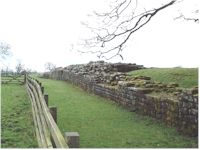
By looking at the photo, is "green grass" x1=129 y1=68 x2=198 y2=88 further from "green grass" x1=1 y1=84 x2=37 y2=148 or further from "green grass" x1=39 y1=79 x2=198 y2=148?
"green grass" x1=1 y1=84 x2=37 y2=148

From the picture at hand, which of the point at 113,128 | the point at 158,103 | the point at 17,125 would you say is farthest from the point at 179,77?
the point at 17,125

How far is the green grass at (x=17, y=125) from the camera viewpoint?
410 inches

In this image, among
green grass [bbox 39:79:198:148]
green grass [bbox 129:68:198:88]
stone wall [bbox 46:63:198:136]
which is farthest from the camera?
green grass [bbox 129:68:198:88]

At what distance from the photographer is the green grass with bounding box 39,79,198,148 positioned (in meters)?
10.4

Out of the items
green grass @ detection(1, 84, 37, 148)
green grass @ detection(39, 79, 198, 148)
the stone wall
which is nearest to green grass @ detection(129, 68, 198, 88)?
the stone wall

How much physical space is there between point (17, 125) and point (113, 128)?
2.85m

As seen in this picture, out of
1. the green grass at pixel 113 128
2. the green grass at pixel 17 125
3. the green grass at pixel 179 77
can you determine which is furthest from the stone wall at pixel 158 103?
the green grass at pixel 17 125

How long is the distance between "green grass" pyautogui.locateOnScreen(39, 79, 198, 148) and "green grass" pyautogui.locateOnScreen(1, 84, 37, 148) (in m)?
1.01

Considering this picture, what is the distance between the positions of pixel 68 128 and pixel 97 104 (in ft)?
18.0

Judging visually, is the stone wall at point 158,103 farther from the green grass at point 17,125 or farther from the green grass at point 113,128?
the green grass at point 17,125

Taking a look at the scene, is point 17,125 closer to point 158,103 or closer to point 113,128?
point 113,128

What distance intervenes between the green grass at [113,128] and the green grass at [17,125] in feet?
3.30

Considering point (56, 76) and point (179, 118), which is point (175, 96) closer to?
point (179, 118)

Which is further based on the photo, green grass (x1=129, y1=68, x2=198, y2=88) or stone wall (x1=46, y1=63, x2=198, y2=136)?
green grass (x1=129, y1=68, x2=198, y2=88)
